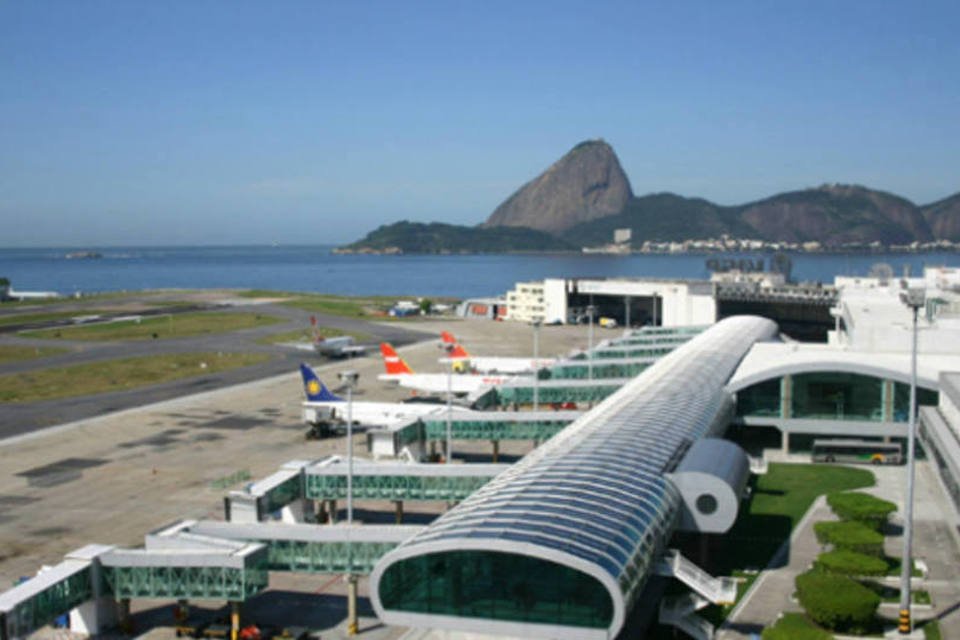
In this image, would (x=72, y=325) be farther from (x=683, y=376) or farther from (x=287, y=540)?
(x=287, y=540)

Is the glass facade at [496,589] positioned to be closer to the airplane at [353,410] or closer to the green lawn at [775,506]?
the green lawn at [775,506]

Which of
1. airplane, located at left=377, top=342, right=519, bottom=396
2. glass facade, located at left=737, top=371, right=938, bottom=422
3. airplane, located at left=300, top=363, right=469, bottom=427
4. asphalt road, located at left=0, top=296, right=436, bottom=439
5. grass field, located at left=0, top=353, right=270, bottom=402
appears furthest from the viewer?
grass field, located at left=0, top=353, right=270, bottom=402

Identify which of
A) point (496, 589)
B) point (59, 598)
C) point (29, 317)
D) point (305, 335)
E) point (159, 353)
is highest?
point (29, 317)

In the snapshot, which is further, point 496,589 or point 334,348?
point 334,348

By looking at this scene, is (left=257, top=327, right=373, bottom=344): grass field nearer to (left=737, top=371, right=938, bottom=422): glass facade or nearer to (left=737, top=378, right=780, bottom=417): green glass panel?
(left=737, top=378, right=780, bottom=417): green glass panel

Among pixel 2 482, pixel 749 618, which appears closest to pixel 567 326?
pixel 2 482

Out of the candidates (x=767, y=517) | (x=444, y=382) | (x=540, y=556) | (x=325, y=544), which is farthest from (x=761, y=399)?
(x=540, y=556)

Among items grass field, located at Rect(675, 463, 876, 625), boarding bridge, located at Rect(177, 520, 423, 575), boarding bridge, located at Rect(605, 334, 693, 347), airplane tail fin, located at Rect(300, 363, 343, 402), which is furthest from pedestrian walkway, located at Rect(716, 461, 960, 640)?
boarding bridge, located at Rect(605, 334, 693, 347)

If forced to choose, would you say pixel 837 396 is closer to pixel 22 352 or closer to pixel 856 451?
pixel 856 451
